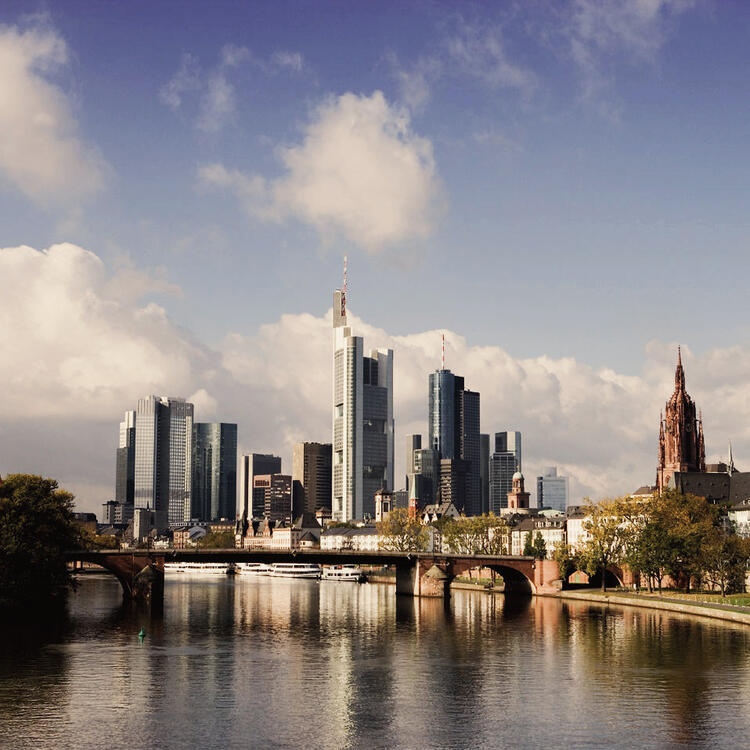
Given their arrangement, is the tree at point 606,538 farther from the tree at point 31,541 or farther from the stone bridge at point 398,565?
the tree at point 31,541

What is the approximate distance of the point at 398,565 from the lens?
19112 centimetres

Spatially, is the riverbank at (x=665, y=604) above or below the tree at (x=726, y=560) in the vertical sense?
below

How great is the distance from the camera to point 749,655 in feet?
292

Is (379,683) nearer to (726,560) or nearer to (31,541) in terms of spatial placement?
(31,541)

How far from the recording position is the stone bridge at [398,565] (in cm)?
16675

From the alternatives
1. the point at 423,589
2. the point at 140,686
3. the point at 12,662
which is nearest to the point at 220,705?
the point at 140,686

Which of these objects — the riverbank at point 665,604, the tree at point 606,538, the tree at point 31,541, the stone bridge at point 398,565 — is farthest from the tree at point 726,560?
the tree at point 31,541

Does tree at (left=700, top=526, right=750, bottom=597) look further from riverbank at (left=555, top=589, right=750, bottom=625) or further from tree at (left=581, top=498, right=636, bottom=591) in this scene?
tree at (left=581, top=498, right=636, bottom=591)

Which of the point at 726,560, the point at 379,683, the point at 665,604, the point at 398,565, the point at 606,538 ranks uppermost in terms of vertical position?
the point at 606,538

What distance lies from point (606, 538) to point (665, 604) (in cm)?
3137

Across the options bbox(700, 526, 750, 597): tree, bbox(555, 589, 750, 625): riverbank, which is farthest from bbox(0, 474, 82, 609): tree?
bbox(700, 526, 750, 597): tree

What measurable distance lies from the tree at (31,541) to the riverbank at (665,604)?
80142mm

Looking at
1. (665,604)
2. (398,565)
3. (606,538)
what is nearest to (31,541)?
(398,565)

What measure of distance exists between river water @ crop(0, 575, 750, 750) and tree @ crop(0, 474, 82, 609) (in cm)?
1107
